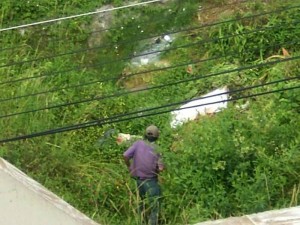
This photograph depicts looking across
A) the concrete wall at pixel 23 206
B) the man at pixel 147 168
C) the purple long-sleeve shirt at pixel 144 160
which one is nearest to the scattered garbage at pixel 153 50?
the man at pixel 147 168

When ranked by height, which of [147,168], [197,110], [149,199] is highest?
[147,168]

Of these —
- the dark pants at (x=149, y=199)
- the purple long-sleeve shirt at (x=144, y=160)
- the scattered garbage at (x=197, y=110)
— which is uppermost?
the purple long-sleeve shirt at (x=144, y=160)

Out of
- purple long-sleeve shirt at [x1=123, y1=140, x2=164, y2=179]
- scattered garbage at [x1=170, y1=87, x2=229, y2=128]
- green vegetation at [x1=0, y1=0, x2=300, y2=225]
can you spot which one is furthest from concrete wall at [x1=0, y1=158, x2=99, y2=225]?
scattered garbage at [x1=170, y1=87, x2=229, y2=128]

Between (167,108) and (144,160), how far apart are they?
2.51 metres

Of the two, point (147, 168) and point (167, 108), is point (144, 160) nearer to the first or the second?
point (147, 168)

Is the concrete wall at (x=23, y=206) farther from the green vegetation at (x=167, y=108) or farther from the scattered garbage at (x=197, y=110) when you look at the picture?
the scattered garbage at (x=197, y=110)

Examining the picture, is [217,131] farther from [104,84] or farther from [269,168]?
[104,84]

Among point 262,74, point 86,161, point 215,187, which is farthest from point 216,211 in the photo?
point 262,74

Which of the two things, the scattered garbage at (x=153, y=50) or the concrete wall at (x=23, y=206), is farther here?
the scattered garbage at (x=153, y=50)

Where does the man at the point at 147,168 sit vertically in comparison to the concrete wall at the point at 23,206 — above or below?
below

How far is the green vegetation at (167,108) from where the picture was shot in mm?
8844

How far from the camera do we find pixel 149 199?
27.5 feet

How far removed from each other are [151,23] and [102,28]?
2.45 ft

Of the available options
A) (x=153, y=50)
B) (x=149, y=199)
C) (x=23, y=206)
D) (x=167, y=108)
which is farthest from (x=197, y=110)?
(x=23, y=206)
